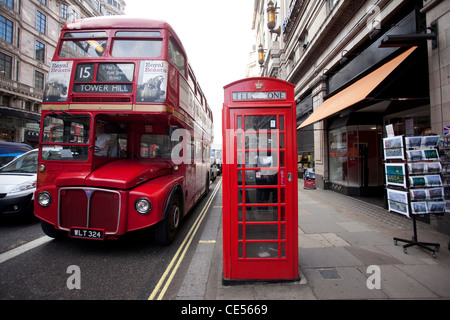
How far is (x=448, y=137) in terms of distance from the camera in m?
3.53

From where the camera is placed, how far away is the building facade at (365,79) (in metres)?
4.62

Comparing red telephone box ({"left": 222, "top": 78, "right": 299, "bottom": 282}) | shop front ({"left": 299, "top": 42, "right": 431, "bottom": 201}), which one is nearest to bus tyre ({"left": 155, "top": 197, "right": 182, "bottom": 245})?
red telephone box ({"left": 222, "top": 78, "right": 299, "bottom": 282})

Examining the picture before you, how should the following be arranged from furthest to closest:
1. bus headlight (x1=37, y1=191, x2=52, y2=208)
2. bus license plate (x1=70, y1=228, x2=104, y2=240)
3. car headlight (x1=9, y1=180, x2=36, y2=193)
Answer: car headlight (x1=9, y1=180, x2=36, y2=193) < bus headlight (x1=37, y1=191, x2=52, y2=208) < bus license plate (x1=70, y1=228, x2=104, y2=240)

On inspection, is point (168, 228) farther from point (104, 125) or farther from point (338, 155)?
point (338, 155)

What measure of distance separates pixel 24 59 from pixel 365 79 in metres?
33.5

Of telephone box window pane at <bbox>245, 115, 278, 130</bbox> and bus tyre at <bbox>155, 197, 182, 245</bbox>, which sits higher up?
telephone box window pane at <bbox>245, 115, 278, 130</bbox>

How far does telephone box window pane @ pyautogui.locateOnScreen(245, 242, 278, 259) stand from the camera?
283 centimetres

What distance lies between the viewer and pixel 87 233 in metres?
3.45

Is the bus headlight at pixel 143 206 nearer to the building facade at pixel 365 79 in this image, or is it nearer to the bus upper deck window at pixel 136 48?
the bus upper deck window at pixel 136 48

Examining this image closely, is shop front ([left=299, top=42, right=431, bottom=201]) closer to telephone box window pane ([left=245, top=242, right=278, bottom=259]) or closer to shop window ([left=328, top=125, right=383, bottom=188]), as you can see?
shop window ([left=328, top=125, right=383, bottom=188])

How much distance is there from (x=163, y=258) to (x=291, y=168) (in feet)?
8.92

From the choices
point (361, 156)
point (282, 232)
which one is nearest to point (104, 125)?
point (282, 232)

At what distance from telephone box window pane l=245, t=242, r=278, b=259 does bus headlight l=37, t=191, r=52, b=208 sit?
3647mm

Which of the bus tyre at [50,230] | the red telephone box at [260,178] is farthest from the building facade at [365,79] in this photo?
the bus tyre at [50,230]
